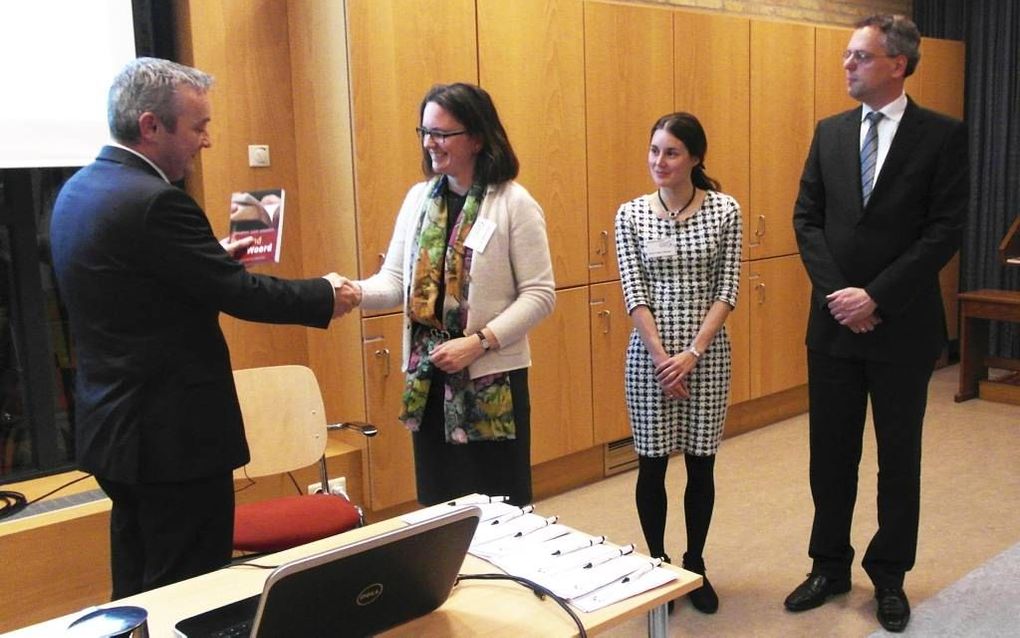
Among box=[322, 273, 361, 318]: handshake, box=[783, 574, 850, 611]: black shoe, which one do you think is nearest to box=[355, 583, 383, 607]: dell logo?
box=[322, 273, 361, 318]: handshake

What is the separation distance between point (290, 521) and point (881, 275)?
1.80 m

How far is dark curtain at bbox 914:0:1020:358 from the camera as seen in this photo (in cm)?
589

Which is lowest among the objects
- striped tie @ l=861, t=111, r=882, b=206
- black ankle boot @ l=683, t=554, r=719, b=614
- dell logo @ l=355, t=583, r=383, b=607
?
black ankle boot @ l=683, t=554, r=719, b=614

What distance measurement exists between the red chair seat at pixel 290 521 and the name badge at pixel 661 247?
3.81 feet

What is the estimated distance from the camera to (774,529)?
347 centimetres

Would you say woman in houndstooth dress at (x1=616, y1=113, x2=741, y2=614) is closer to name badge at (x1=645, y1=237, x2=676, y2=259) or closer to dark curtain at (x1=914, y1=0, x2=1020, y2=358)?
name badge at (x1=645, y1=237, x2=676, y2=259)

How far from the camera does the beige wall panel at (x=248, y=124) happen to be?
10.3ft

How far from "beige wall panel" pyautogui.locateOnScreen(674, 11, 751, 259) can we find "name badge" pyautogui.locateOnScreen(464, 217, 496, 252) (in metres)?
2.39

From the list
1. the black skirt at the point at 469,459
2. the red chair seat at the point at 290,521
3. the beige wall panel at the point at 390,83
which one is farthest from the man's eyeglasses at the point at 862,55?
the red chair seat at the point at 290,521

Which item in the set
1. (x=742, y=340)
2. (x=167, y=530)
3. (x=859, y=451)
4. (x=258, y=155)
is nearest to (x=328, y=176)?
(x=258, y=155)

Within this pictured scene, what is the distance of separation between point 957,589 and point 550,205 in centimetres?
207

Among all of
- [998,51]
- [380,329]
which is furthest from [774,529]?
[998,51]

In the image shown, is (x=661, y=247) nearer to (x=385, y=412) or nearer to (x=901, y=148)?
→ (x=901, y=148)

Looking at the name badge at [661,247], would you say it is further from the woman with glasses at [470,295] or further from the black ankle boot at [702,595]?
the black ankle boot at [702,595]
